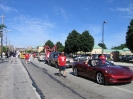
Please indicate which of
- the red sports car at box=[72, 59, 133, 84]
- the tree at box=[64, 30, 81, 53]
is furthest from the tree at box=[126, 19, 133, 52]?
the red sports car at box=[72, 59, 133, 84]

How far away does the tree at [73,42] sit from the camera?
58.1 meters

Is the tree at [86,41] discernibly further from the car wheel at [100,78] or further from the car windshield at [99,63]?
the car wheel at [100,78]

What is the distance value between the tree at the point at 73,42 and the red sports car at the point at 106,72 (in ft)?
153

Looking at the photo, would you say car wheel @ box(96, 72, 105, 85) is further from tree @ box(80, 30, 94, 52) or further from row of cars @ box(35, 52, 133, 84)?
tree @ box(80, 30, 94, 52)

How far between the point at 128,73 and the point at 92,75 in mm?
1945

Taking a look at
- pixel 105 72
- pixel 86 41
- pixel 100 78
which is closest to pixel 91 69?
pixel 100 78

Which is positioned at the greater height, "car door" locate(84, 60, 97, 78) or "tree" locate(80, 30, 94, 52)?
"tree" locate(80, 30, 94, 52)

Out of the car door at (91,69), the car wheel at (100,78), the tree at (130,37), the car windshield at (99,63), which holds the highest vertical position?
the tree at (130,37)

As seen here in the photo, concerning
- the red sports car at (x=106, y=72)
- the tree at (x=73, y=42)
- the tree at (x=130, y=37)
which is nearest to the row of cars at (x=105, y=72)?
the red sports car at (x=106, y=72)

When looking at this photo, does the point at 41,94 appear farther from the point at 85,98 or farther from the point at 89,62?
the point at 89,62

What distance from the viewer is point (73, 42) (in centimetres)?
5881

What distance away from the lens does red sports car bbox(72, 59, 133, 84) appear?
9.06m

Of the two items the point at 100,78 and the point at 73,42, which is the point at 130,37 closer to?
the point at 73,42

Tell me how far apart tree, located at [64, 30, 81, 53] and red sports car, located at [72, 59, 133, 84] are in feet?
153
